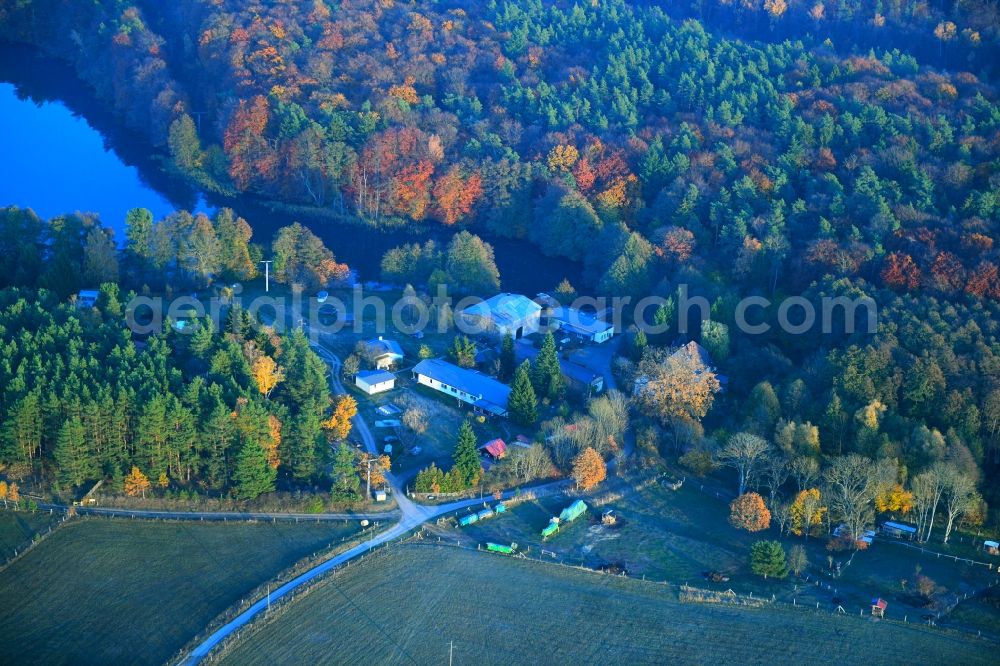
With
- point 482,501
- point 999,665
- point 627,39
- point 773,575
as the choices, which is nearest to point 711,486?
A: point 773,575

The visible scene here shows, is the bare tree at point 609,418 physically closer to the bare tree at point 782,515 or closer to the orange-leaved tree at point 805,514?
the bare tree at point 782,515

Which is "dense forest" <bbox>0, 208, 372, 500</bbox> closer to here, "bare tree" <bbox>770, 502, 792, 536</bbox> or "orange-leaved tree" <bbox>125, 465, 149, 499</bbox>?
"orange-leaved tree" <bbox>125, 465, 149, 499</bbox>

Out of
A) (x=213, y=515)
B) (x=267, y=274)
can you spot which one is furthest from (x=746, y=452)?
(x=267, y=274)

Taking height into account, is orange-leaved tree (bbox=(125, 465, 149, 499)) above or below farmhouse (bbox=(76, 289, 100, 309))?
below

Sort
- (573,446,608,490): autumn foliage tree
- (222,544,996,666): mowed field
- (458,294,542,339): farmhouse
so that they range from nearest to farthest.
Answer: (222,544,996,666): mowed field < (573,446,608,490): autumn foliage tree < (458,294,542,339): farmhouse

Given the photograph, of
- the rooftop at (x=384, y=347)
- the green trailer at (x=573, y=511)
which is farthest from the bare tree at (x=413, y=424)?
the green trailer at (x=573, y=511)

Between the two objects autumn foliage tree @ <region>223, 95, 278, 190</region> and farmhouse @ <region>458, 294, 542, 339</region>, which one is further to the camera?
autumn foliage tree @ <region>223, 95, 278, 190</region>

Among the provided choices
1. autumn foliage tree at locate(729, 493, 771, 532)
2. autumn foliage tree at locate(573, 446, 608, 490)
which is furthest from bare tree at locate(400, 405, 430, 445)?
autumn foliage tree at locate(729, 493, 771, 532)
